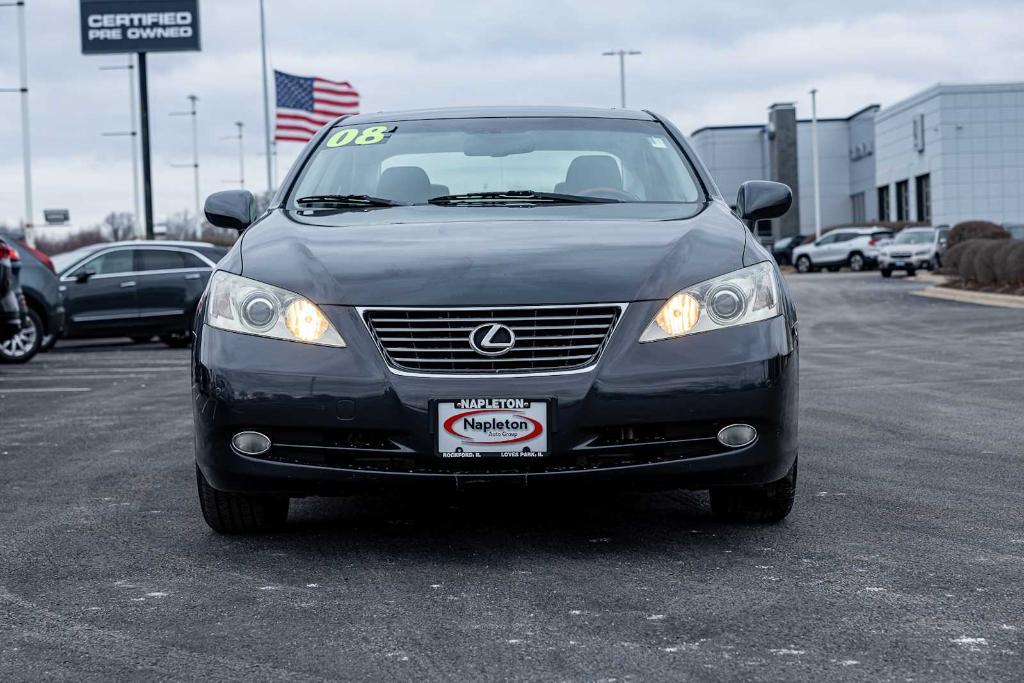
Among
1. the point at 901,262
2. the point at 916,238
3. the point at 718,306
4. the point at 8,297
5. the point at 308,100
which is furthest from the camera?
the point at 916,238

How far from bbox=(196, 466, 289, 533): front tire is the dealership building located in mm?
55366

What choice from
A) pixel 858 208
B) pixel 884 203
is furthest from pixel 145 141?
pixel 858 208

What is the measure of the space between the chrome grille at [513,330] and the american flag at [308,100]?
97.6 ft

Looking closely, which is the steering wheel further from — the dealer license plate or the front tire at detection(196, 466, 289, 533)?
the front tire at detection(196, 466, 289, 533)

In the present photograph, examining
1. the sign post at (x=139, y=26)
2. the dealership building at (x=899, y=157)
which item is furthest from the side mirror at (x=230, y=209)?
the dealership building at (x=899, y=157)

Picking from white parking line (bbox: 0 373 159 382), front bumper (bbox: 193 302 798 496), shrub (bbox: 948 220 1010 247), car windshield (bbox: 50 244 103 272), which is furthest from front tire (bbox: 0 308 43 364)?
shrub (bbox: 948 220 1010 247)

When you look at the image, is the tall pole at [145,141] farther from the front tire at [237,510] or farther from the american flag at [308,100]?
the front tire at [237,510]

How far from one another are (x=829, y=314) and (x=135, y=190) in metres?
49.0

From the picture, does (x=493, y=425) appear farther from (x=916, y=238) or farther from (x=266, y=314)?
(x=916, y=238)

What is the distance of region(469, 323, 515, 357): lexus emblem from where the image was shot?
4.45 meters

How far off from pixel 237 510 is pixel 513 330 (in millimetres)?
1249

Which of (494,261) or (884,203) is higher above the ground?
(884,203)

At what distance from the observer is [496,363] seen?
14.6 feet

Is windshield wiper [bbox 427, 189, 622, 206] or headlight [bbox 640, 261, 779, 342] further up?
windshield wiper [bbox 427, 189, 622, 206]
